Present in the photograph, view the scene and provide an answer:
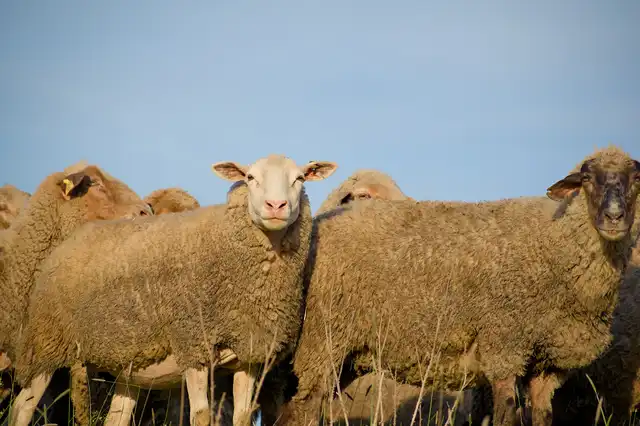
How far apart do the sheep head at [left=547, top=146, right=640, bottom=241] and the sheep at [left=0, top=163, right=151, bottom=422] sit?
4.01 metres

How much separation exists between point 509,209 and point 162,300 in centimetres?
280

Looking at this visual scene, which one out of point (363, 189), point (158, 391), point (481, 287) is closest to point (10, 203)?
point (158, 391)

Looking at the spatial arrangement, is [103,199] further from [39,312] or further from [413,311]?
[413,311]

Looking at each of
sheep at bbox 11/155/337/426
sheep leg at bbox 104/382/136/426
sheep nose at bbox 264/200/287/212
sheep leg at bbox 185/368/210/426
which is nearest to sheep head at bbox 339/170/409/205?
sheep at bbox 11/155/337/426

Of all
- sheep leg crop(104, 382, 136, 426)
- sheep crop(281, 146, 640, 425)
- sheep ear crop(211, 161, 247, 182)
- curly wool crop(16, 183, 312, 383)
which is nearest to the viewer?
sheep crop(281, 146, 640, 425)

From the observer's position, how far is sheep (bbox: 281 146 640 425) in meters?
5.80

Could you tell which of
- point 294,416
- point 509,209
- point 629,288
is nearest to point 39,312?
point 294,416

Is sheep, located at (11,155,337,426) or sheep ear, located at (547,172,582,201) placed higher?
sheep ear, located at (547,172,582,201)

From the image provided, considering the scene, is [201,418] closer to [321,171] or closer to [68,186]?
[321,171]

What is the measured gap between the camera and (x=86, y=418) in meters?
6.96

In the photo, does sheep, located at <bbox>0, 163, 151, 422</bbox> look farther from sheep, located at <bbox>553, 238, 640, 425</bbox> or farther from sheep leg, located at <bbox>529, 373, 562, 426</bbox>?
sheep, located at <bbox>553, 238, 640, 425</bbox>

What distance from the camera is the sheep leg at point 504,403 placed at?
5691 millimetres

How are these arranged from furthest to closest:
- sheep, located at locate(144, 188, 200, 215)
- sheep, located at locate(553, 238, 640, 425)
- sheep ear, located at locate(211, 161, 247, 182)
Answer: sheep, located at locate(144, 188, 200, 215) < sheep, located at locate(553, 238, 640, 425) < sheep ear, located at locate(211, 161, 247, 182)

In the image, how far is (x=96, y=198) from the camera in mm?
7617
